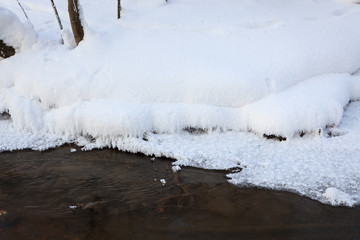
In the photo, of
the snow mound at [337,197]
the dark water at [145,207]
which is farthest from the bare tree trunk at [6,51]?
the snow mound at [337,197]

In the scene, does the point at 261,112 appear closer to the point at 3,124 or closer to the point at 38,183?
the point at 38,183

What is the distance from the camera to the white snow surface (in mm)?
4656

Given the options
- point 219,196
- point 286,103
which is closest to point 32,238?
point 219,196

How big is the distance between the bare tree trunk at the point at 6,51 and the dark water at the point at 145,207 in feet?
8.17

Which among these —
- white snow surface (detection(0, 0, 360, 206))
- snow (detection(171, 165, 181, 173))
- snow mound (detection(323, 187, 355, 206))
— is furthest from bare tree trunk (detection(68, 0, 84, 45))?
snow mound (detection(323, 187, 355, 206))

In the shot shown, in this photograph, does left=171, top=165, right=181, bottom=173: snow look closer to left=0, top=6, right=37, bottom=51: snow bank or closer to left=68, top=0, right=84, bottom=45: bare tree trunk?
left=68, top=0, right=84, bottom=45: bare tree trunk

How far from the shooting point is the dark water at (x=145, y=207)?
11.6 ft

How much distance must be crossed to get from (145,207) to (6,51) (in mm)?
4368

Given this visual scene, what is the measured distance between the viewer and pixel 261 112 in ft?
16.6

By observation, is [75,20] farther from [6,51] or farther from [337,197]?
[337,197]

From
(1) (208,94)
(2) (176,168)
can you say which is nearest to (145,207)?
(2) (176,168)

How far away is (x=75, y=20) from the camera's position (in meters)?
5.92

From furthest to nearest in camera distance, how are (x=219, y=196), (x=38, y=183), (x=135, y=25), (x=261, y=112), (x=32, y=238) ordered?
(x=135, y=25) → (x=261, y=112) → (x=38, y=183) → (x=219, y=196) → (x=32, y=238)

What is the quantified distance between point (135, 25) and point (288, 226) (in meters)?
5.00
